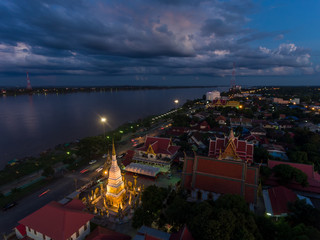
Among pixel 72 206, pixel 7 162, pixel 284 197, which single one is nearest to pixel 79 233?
pixel 72 206

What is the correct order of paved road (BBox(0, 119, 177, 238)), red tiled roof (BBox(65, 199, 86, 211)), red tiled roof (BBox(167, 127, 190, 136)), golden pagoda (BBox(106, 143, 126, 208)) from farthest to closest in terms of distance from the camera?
red tiled roof (BBox(167, 127, 190, 136)), golden pagoda (BBox(106, 143, 126, 208)), paved road (BBox(0, 119, 177, 238)), red tiled roof (BBox(65, 199, 86, 211))

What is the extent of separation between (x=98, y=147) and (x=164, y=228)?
20739 mm

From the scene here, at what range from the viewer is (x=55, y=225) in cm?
1533

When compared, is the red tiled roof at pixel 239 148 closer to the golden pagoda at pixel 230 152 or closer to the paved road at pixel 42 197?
the golden pagoda at pixel 230 152

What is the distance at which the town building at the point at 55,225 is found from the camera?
1503 centimetres

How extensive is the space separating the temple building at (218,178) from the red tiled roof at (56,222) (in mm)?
11484

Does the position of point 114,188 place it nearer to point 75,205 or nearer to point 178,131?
point 75,205

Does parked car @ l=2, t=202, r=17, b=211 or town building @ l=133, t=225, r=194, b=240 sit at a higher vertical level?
town building @ l=133, t=225, r=194, b=240

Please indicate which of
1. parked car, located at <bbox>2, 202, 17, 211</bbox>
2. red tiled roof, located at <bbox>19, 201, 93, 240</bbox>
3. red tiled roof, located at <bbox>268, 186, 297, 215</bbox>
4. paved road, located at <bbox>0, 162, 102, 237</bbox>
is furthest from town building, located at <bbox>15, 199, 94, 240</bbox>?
red tiled roof, located at <bbox>268, 186, 297, 215</bbox>

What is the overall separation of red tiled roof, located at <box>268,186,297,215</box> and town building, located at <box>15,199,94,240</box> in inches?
722

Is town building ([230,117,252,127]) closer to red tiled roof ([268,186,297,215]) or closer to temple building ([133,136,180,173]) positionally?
temple building ([133,136,180,173])

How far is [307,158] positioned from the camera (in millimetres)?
29422

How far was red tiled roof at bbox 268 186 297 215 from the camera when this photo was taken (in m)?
18.6

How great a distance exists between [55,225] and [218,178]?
16012 millimetres
